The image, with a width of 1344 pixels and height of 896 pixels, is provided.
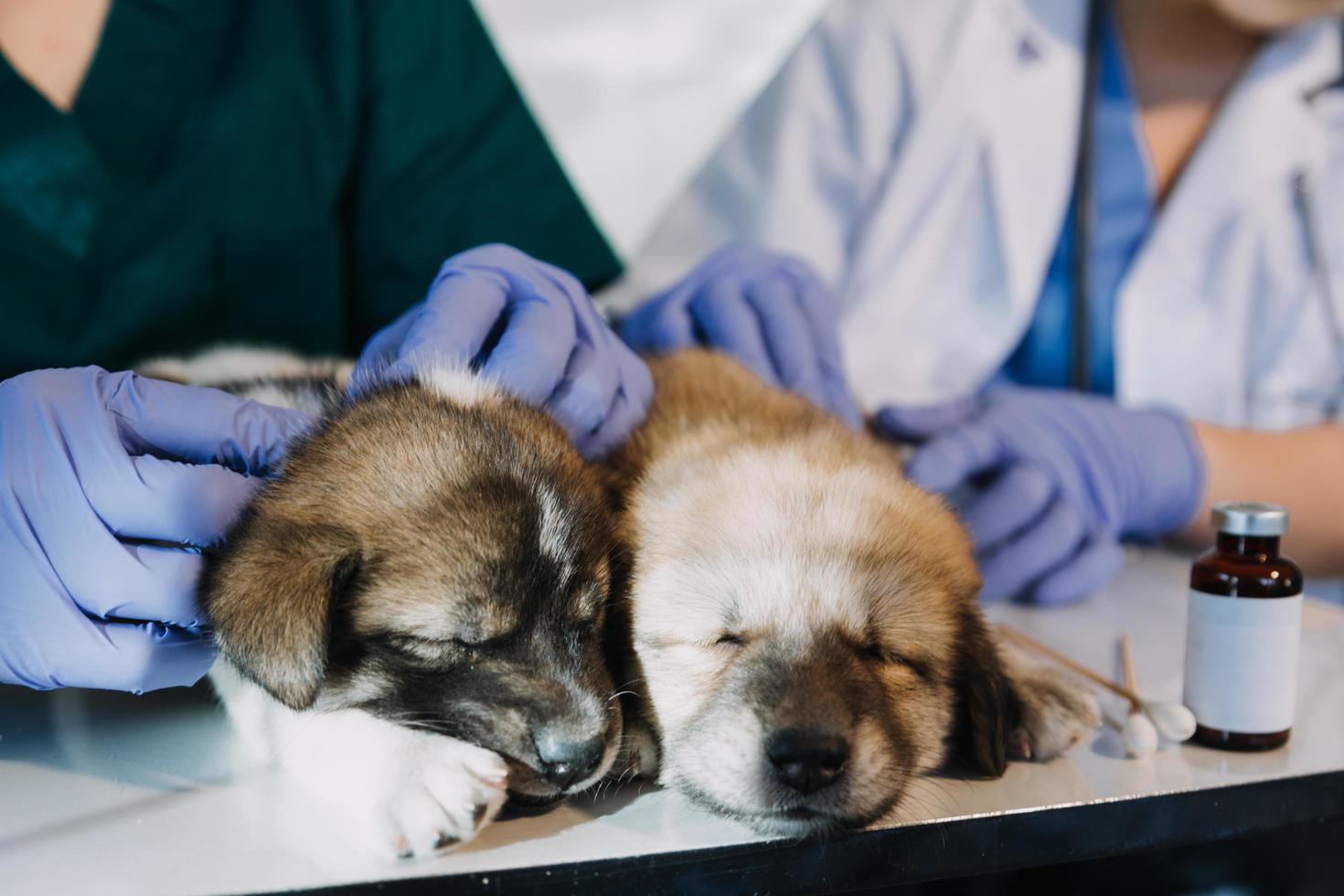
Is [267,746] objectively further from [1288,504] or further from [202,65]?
[1288,504]

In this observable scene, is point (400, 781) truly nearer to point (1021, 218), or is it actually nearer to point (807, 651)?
point (807, 651)

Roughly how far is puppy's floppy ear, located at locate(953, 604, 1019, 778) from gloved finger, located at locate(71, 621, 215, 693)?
873mm

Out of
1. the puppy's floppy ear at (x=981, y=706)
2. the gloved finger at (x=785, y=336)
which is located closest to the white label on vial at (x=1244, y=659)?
the puppy's floppy ear at (x=981, y=706)

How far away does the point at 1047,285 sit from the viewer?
2609 millimetres

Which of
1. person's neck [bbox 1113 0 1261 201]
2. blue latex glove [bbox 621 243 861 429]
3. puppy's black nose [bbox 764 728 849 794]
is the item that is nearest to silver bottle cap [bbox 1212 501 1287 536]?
puppy's black nose [bbox 764 728 849 794]

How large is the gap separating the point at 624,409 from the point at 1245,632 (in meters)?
0.84

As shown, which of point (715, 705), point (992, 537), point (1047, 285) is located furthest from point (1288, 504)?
point (715, 705)

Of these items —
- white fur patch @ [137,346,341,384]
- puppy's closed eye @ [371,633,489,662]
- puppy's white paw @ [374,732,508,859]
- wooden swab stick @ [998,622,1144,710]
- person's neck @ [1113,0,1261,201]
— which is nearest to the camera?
puppy's white paw @ [374,732,508,859]

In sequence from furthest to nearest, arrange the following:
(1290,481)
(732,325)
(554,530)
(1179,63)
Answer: (1179,63), (1290,481), (732,325), (554,530)

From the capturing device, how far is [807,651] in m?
1.14

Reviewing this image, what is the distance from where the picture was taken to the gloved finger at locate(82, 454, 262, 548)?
3.78 feet

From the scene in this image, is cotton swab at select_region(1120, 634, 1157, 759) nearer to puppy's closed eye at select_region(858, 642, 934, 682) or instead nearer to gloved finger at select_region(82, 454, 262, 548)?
puppy's closed eye at select_region(858, 642, 934, 682)

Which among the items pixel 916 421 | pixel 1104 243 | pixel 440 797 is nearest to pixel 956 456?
pixel 916 421

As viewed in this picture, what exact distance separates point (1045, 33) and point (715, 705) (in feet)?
7.17
